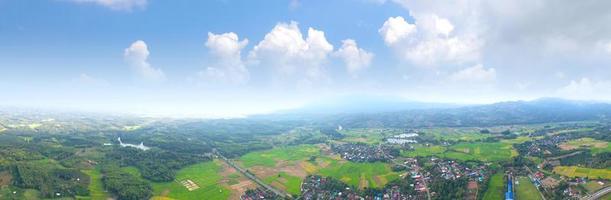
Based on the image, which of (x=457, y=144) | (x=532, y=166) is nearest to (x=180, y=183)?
(x=532, y=166)

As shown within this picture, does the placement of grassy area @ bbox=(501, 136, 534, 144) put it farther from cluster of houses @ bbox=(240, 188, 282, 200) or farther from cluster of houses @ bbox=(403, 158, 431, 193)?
cluster of houses @ bbox=(240, 188, 282, 200)

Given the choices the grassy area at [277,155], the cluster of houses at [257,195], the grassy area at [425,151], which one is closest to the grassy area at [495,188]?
the grassy area at [425,151]

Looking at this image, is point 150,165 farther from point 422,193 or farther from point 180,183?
point 422,193

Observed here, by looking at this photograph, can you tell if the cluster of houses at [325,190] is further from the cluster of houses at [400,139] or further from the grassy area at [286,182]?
the cluster of houses at [400,139]

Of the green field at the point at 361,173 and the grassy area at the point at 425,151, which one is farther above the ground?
the grassy area at the point at 425,151

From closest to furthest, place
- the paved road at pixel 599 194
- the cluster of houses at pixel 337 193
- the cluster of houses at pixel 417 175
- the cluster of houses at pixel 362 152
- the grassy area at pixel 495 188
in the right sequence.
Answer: the paved road at pixel 599 194, the grassy area at pixel 495 188, the cluster of houses at pixel 337 193, the cluster of houses at pixel 417 175, the cluster of houses at pixel 362 152

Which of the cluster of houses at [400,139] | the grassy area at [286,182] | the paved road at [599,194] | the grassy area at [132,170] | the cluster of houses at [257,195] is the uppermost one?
the cluster of houses at [400,139]
